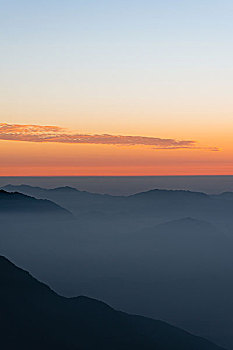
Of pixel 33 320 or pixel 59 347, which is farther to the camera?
pixel 33 320

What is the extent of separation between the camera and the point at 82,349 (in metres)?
189

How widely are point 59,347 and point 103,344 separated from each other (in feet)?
72.4

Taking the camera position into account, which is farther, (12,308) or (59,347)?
(12,308)

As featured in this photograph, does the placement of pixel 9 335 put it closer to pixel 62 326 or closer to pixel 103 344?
pixel 62 326

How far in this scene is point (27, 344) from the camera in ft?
577

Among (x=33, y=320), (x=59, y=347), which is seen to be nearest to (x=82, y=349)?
(x=59, y=347)

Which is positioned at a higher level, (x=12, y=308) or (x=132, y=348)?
(x=12, y=308)

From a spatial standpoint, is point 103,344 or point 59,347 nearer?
point 59,347

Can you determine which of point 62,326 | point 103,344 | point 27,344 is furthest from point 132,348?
point 27,344

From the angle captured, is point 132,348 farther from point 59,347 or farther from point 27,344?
point 27,344

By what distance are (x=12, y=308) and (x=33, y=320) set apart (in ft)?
35.3

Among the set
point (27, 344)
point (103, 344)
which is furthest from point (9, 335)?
point (103, 344)

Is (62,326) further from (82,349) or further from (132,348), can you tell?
(132,348)

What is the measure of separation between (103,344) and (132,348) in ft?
38.3
